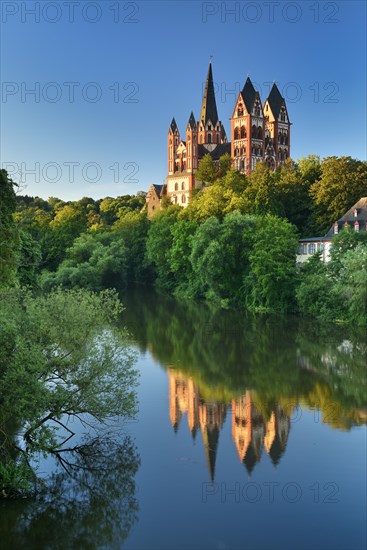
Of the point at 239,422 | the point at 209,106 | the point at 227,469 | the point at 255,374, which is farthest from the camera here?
the point at 209,106

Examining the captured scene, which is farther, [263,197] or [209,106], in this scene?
[209,106]

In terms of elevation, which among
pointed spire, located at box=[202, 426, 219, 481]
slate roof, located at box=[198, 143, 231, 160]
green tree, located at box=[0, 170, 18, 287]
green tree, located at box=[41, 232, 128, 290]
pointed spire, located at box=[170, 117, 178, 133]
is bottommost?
pointed spire, located at box=[202, 426, 219, 481]

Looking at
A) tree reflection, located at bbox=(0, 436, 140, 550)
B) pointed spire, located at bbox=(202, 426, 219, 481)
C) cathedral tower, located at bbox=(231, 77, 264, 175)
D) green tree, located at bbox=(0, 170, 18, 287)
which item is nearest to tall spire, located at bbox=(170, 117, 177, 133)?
cathedral tower, located at bbox=(231, 77, 264, 175)

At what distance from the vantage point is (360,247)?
129 ft

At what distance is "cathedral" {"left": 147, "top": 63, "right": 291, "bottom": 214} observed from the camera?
8875 cm

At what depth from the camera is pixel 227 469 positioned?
16.4 m

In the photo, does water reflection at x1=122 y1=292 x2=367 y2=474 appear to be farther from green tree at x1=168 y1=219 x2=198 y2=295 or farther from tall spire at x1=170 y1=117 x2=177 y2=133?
tall spire at x1=170 y1=117 x2=177 y2=133

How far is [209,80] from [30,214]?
84788 millimetres

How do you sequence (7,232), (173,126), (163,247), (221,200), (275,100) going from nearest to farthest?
(7,232) < (221,200) < (163,247) < (275,100) < (173,126)

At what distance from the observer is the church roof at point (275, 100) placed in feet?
306

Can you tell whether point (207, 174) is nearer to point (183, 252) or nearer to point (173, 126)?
point (173, 126)

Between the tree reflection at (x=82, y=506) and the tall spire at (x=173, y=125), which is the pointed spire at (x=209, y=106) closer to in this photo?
the tall spire at (x=173, y=125)

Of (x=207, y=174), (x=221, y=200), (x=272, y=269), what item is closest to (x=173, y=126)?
(x=207, y=174)

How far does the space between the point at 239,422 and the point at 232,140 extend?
7436 cm
